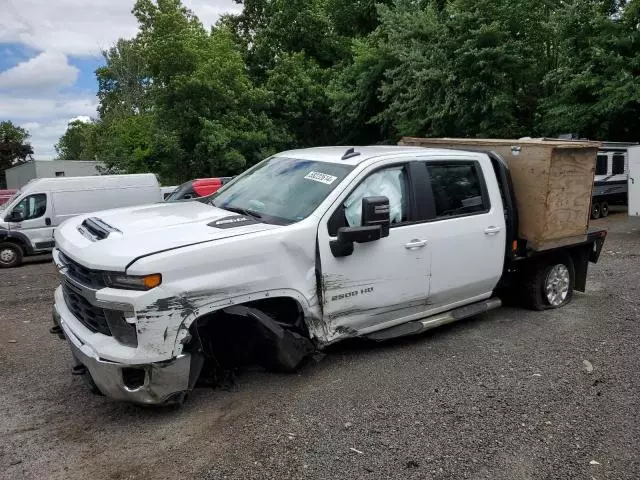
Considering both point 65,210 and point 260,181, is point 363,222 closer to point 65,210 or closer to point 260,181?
point 260,181

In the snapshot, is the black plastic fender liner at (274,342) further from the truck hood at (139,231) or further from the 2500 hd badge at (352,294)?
the truck hood at (139,231)

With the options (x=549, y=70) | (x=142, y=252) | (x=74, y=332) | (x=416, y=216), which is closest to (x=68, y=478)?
(x=74, y=332)

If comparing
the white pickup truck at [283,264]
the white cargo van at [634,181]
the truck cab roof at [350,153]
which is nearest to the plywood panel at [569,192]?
the white pickup truck at [283,264]

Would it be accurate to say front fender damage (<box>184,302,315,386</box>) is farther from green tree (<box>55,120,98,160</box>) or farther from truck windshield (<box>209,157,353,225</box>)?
green tree (<box>55,120,98,160</box>)

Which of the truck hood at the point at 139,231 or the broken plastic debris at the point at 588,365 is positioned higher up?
the truck hood at the point at 139,231

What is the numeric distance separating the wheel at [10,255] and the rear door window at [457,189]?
Answer: 1142cm

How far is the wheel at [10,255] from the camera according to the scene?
1298cm

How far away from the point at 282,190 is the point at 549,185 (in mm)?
2767

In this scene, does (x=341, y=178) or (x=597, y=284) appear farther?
(x=597, y=284)

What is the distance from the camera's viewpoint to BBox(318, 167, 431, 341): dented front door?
434 centimetres

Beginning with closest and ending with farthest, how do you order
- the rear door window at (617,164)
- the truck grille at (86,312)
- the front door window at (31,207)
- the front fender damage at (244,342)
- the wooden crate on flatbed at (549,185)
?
1. the truck grille at (86,312)
2. the front fender damage at (244,342)
3. the wooden crate on flatbed at (549,185)
4. the front door window at (31,207)
5. the rear door window at (617,164)

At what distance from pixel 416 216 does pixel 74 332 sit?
2.86m

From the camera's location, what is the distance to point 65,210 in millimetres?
13688

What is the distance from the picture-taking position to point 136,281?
3479 mm
